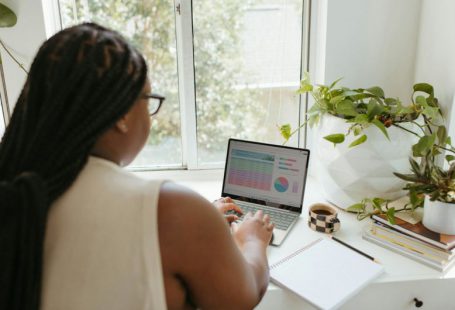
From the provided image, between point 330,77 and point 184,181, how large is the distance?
736 millimetres

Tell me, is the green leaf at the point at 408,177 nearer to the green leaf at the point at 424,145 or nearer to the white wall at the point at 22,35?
the green leaf at the point at 424,145

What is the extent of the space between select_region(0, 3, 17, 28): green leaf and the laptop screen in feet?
2.82

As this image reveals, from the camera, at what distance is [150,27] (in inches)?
62.0

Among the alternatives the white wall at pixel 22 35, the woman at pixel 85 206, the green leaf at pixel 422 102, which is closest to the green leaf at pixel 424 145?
the green leaf at pixel 422 102

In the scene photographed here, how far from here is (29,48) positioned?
1.47 m

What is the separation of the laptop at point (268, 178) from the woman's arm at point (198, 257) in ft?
1.96

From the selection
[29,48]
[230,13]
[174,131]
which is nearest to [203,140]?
[174,131]

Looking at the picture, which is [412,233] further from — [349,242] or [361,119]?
[361,119]

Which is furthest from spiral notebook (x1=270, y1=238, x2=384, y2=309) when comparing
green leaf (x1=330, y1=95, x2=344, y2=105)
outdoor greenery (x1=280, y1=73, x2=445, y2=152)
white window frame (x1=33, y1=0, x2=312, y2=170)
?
white window frame (x1=33, y1=0, x2=312, y2=170)

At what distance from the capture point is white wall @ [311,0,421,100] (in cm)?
148

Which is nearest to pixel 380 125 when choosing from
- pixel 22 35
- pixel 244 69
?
pixel 244 69

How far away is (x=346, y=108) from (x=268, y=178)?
35cm

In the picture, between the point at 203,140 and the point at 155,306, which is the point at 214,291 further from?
the point at 203,140

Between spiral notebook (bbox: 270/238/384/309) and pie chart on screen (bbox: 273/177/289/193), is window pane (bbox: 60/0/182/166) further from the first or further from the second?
spiral notebook (bbox: 270/238/384/309)
